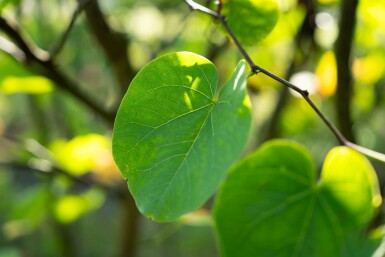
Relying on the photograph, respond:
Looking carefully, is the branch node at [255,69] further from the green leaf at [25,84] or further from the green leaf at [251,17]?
the green leaf at [25,84]

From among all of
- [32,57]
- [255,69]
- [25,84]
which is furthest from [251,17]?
[25,84]

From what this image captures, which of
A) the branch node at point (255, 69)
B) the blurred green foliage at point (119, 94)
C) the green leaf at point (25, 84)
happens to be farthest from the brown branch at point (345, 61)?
the green leaf at point (25, 84)

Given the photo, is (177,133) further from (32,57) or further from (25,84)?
(25,84)

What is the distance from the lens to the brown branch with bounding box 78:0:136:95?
0.76 m

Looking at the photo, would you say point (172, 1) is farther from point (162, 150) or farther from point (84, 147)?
point (162, 150)

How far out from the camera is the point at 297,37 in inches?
36.2

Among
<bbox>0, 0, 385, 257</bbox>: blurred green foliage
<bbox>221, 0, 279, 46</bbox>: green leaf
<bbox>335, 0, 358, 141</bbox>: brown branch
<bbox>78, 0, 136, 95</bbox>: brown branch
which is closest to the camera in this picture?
<bbox>221, 0, 279, 46</bbox>: green leaf

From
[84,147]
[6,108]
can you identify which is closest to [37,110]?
[84,147]

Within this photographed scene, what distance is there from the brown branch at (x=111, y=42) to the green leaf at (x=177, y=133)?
0.35 metres

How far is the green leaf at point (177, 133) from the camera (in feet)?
1.30

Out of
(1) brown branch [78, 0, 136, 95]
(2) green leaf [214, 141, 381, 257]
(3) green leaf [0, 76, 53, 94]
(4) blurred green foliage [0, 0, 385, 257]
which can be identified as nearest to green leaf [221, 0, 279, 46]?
(4) blurred green foliage [0, 0, 385, 257]

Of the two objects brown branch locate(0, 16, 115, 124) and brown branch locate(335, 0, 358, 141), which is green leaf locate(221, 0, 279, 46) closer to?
brown branch locate(335, 0, 358, 141)

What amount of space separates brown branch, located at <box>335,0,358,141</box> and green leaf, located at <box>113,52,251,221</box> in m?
0.30

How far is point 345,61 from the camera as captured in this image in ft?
2.32
